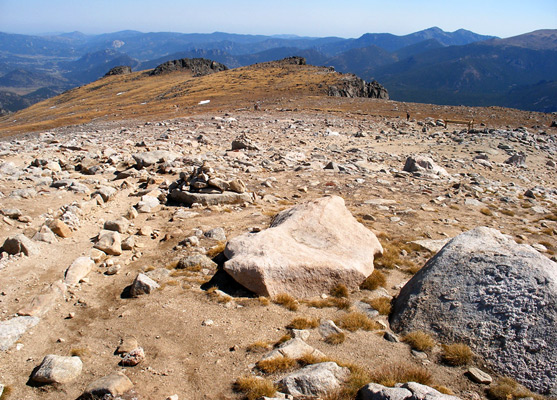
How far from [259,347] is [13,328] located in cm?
423

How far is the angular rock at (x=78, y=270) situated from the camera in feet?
24.8

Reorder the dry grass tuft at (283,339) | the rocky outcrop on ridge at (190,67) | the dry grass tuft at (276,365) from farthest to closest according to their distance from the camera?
the rocky outcrop on ridge at (190,67) → the dry grass tuft at (283,339) → the dry grass tuft at (276,365)

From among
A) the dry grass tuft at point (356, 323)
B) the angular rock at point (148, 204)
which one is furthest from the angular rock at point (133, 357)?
the angular rock at point (148, 204)

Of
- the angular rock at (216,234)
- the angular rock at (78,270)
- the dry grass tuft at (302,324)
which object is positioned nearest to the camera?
the dry grass tuft at (302,324)

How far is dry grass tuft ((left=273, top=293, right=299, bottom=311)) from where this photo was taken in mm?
7039

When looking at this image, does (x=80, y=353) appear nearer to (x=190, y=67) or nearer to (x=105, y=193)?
(x=105, y=193)

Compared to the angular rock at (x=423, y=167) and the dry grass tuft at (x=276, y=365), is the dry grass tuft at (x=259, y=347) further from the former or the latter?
the angular rock at (x=423, y=167)

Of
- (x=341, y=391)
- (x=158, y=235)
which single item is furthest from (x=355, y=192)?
(x=341, y=391)

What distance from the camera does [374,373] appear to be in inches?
210

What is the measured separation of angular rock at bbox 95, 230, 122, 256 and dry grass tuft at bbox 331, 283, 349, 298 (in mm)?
5619

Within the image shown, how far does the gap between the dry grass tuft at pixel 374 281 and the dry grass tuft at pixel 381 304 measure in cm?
43

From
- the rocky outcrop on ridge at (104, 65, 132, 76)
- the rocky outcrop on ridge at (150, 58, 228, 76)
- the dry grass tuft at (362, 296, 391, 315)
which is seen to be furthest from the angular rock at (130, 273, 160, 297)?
the rocky outcrop on ridge at (104, 65, 132, 76)

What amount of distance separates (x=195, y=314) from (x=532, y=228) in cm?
1220

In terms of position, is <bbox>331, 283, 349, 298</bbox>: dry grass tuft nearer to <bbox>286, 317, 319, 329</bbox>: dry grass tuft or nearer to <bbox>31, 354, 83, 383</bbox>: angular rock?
<bbox>286, 317, 319, 329</bbox>: dry grass tuft
